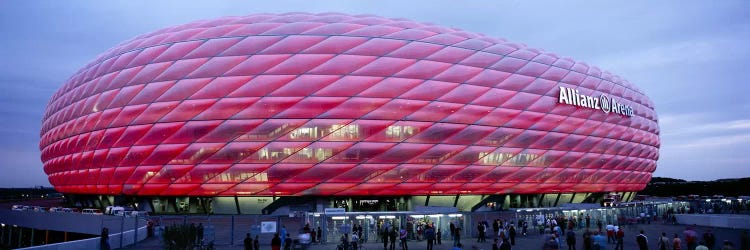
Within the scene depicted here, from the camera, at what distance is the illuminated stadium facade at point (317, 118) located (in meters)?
41.3

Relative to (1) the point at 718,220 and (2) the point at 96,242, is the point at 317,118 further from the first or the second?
(1) the point at 718,220

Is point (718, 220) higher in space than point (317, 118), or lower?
lower

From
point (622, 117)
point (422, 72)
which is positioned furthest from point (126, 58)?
point (622, 117)

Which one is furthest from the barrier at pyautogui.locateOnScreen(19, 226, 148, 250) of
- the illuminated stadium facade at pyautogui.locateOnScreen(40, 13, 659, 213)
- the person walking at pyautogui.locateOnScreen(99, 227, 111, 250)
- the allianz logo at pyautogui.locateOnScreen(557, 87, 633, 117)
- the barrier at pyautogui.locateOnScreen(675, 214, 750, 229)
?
the barrier at pyautogui.locateOnScreen(675, 214, 750, 229)

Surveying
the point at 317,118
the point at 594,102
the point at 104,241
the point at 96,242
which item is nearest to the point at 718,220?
the point at 594,102

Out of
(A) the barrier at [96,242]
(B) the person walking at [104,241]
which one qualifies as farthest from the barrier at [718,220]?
(B) the person walking at [104,241]

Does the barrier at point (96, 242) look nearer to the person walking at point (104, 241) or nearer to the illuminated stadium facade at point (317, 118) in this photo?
the person walking at point (104, 241)

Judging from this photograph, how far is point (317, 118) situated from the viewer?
41.0 meters

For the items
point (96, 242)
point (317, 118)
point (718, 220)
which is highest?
point (317, 118)

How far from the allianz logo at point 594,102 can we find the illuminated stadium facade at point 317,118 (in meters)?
0.28

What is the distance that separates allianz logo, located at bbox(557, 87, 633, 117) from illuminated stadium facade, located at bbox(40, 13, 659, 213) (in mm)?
283

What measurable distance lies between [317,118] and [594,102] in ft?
93.7

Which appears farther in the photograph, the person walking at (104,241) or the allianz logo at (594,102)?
the allianz logo at (594,102)

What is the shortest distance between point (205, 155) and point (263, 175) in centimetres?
472
